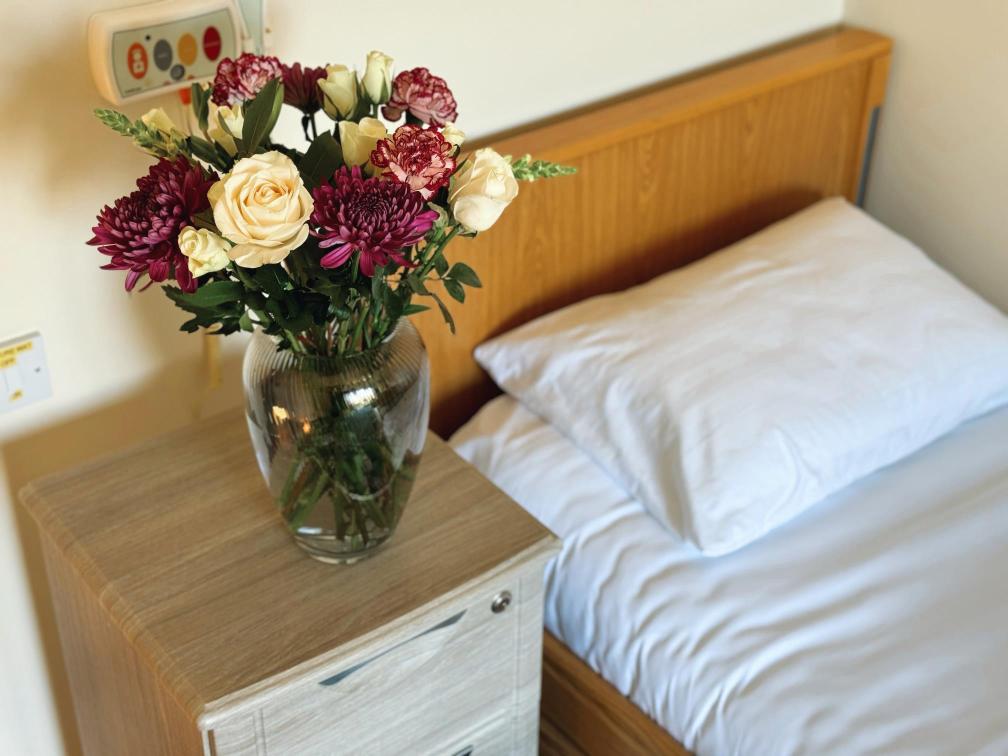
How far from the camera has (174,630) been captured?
1.16 meters

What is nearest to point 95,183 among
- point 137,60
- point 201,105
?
point 137,60

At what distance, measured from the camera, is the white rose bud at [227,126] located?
3.39 ft

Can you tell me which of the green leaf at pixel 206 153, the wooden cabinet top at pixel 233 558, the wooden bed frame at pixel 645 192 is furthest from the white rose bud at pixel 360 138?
the wooden bed frame at pixel 645 192

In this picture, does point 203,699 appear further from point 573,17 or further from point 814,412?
point 573,17

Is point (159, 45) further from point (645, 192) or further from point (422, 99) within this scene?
point (645, 192)

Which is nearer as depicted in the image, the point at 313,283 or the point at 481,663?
the point at 313,283

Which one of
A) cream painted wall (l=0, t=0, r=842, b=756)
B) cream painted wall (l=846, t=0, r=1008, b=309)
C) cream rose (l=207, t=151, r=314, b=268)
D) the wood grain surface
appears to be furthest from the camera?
cream painted wall (l=846, t=0, r=1008, b=309)

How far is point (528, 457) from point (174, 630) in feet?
1.74

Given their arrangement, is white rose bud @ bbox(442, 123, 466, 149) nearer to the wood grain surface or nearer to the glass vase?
the glass vase

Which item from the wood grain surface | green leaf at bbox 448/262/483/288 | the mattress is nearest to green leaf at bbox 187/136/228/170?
green leaf at bbox 448/262/483/288

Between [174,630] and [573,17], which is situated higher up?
[573,17]

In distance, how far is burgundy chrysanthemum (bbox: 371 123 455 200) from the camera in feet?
3.19

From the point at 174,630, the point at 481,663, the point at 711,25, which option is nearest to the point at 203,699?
the point at 174,630

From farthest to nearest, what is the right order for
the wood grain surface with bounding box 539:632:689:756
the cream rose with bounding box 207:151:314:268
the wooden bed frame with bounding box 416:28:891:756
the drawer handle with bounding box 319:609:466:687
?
the wooden bed frame with bounding box 416:28:891:756 < the wood grain surface with bounding box 539:632:689:756 < the drawer handle with bounding box 319:609:466:687 < the cream rose with bounding box 207:151:314:268
